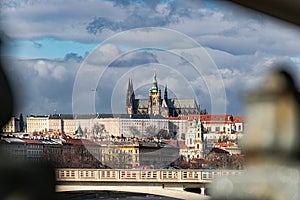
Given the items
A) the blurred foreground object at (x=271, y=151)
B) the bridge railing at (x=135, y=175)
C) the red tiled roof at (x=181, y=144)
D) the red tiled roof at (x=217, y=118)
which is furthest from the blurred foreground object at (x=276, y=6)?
the red tiled roof at (x=181, y=144)

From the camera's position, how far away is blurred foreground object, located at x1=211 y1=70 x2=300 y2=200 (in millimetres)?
121

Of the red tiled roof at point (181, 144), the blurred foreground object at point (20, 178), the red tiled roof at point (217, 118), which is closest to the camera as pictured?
the blurred foreground object at point (20, 178)

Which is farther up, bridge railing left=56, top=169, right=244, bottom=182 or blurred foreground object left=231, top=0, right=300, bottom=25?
blurred foreground object left=231, top=0, right=300, bottom=25

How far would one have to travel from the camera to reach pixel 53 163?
3.8 inches

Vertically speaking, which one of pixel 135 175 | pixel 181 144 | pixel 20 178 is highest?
pixel 20 178

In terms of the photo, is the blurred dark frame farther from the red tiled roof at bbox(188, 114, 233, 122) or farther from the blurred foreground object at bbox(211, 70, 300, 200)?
the red tiled roof at bbox(188, 114, 233, 122)

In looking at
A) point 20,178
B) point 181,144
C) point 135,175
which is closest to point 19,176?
point 20,178

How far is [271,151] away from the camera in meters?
0.12

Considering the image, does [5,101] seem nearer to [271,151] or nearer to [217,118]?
[271,151]

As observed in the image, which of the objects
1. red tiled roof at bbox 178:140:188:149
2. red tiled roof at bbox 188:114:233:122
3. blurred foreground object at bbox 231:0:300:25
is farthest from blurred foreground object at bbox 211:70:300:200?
red tiled roof at bbox 178:140:188:149

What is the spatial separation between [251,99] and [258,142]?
0.6 inches

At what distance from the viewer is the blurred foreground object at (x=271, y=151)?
12 cm

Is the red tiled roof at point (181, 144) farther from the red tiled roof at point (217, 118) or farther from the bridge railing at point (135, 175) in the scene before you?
the red tiled roof at point (217, 118)

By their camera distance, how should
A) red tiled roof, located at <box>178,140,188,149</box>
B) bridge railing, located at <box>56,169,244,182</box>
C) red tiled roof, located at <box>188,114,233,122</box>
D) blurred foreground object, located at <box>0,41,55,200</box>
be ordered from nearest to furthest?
blurred foreground object, located at <box>0,41,55,200</box> → red tiled roof, located at <box>188,114,233,122</box> → bridge railing, located at <box>56,169,244,182</box> → red tiled roof, located at <box>178,140,188,149</box>
